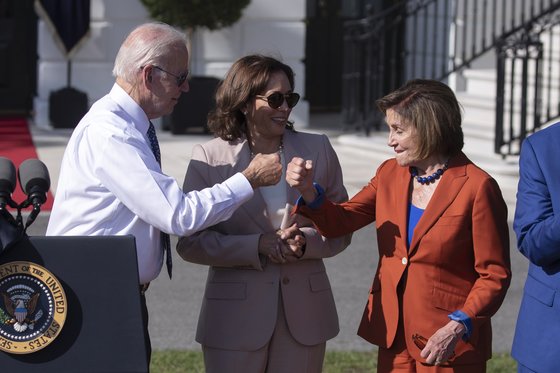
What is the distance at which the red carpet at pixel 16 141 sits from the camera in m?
13.5

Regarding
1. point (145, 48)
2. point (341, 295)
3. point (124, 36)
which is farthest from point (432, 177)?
point (124, 36)

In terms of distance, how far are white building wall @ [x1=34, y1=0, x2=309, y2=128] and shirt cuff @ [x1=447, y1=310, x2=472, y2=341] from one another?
1223 centimetres

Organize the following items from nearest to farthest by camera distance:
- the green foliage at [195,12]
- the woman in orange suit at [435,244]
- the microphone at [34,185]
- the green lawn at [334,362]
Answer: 1. the microphone at [34,185]
2. the woman in orange suit at [435,244]
3. the green lawn at [334,362]
4. the green foliage at [195,12]

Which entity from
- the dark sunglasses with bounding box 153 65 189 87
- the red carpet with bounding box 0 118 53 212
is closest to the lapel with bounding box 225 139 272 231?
the dark sunglasses with bounding box 153 65 189 87

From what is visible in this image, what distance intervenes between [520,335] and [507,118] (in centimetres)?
993

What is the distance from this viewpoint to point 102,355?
3619mm

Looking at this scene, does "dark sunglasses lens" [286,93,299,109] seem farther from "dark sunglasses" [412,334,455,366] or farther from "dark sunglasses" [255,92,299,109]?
"dark sunglasses" [412,334,455,366]

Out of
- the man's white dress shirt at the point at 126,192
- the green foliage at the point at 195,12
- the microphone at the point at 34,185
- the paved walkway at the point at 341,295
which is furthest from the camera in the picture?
the green foliage at the point at 195,12

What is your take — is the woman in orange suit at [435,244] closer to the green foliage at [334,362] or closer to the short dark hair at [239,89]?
the short dark hair at [239,89]

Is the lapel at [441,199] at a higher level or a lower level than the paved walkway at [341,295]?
higher

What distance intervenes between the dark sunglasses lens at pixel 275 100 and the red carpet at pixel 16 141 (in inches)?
275

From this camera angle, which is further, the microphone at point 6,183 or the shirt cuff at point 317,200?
the shirt cuff at point 317,200

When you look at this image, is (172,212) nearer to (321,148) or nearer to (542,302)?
(321,148)

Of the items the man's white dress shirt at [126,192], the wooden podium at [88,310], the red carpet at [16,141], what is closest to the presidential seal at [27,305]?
the wooden podium at [88,310]
